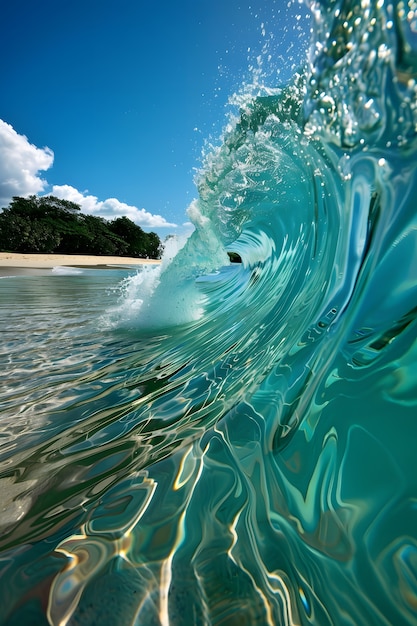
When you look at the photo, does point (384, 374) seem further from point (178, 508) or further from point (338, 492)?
point (178, 508)

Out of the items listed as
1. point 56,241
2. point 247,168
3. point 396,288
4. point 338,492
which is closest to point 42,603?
point 338,492

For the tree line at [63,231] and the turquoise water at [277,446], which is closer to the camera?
the turquoise water at [277,446]

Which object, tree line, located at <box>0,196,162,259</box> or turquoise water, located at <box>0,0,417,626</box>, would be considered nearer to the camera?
turquoise water, located at <box>0,0,417,626</box>

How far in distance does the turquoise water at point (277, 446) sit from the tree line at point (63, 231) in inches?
1796

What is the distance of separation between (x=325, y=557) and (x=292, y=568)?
0.26 ft

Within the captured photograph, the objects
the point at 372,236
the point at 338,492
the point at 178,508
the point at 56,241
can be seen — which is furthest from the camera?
the point at 56,241

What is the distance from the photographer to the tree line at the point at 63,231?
41.6m

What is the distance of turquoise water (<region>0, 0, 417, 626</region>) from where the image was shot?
756mm

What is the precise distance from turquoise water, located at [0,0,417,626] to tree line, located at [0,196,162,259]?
45612 millimetres

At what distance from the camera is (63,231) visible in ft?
155

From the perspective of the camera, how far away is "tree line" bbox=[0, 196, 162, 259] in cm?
4159

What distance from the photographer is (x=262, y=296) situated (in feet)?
12.5

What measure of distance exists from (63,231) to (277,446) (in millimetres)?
51510

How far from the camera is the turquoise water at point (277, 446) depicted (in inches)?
29.8
